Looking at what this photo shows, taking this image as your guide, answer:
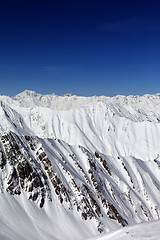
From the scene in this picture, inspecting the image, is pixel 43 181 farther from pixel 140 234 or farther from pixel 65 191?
pixel 140 234

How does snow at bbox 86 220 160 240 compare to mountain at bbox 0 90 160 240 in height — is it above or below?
above

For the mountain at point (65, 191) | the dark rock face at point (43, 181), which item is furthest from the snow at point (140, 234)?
the dark rock face at point (43, 181)

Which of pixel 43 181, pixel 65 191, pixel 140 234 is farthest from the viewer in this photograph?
pixel 65 191

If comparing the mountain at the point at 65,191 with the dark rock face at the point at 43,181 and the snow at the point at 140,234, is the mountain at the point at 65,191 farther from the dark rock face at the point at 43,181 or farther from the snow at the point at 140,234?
the snow at the point at 140,234

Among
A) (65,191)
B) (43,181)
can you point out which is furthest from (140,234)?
(65,191)

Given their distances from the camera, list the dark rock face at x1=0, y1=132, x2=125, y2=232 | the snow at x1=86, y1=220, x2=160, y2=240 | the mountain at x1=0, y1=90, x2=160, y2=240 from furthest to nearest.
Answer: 1. the dark rock face at x1=0, y1=132, x2=125, y2=232
2. the mountain at x1=0, y1=90, x2=160, y2=240
3. the snow at x1=86, y1=220, x2=160, y2=240

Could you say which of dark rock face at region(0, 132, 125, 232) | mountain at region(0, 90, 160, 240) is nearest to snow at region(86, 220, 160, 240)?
mountain at region(0, 90, 160, 240)

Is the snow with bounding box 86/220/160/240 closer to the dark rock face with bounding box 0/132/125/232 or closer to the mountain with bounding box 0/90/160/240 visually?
the mountain with bounding box 0/90/160/240

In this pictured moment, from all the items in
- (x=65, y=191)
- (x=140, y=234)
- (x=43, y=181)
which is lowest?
(x=65, y=191)

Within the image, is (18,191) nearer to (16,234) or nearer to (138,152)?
(16,234)

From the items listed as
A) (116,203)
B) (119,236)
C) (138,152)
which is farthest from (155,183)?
(138,152)

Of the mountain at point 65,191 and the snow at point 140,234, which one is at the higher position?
the snow at point 140,234
